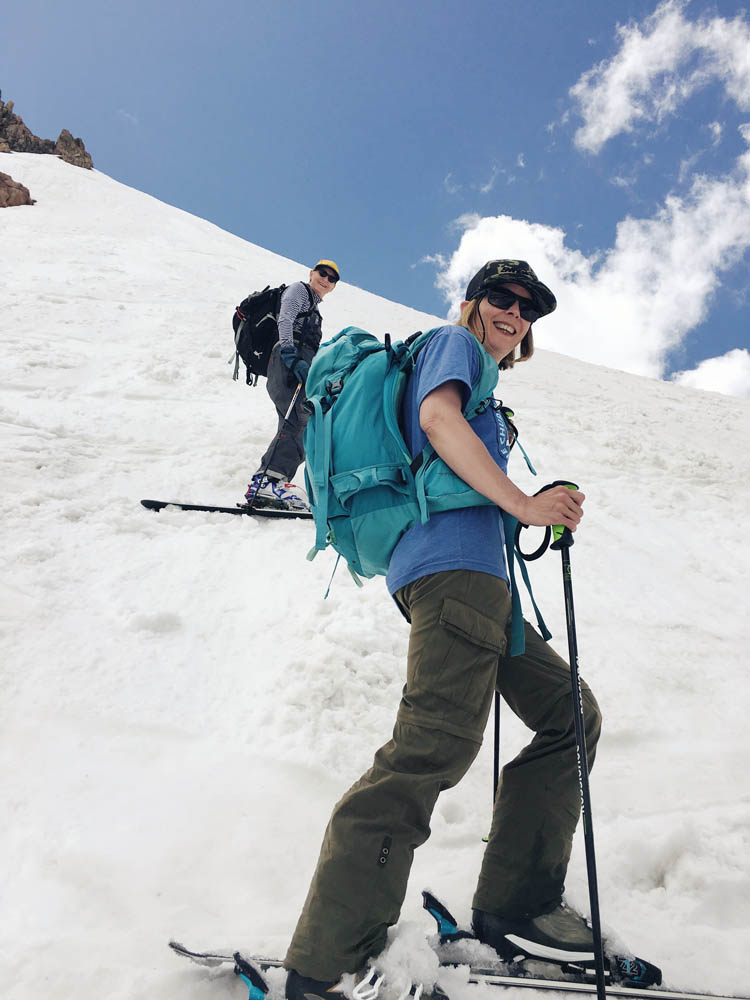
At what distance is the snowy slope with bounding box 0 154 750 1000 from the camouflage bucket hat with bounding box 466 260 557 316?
2409 mm

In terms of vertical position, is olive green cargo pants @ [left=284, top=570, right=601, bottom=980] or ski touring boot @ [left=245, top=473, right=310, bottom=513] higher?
ski touring boot @ [left=245, top=473, right=310, bottom=513]

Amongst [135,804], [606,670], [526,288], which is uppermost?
[526,288]

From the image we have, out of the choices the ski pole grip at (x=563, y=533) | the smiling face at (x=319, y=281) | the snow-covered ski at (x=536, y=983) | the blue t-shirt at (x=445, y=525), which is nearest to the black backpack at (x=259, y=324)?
the smiling face at (x=319, y=281)

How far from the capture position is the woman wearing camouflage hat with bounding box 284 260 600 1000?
5.60 feet

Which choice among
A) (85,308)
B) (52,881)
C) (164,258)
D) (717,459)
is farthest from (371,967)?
(164,258)

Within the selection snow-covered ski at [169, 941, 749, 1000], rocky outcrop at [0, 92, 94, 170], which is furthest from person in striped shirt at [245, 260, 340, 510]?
rocky outcrop at [0, 92, 94, 170]

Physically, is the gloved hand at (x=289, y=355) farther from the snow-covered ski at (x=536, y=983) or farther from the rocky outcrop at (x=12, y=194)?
the rocky outcrop at (x=12, y=194)

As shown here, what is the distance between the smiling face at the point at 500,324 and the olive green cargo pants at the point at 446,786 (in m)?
1.03

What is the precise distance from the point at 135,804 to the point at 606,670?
10.1 ft

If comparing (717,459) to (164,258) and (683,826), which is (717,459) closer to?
(683,826)

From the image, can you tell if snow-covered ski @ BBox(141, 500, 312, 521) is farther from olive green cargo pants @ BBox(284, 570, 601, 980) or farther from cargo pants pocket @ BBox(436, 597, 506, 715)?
cargo pants pocket @ BBox(436, 597, 506, 715)

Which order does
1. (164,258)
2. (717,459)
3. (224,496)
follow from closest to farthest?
(224,496) → (717,459) → (164,258)

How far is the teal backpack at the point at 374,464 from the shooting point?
79.3 inches

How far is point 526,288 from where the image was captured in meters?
2.42
